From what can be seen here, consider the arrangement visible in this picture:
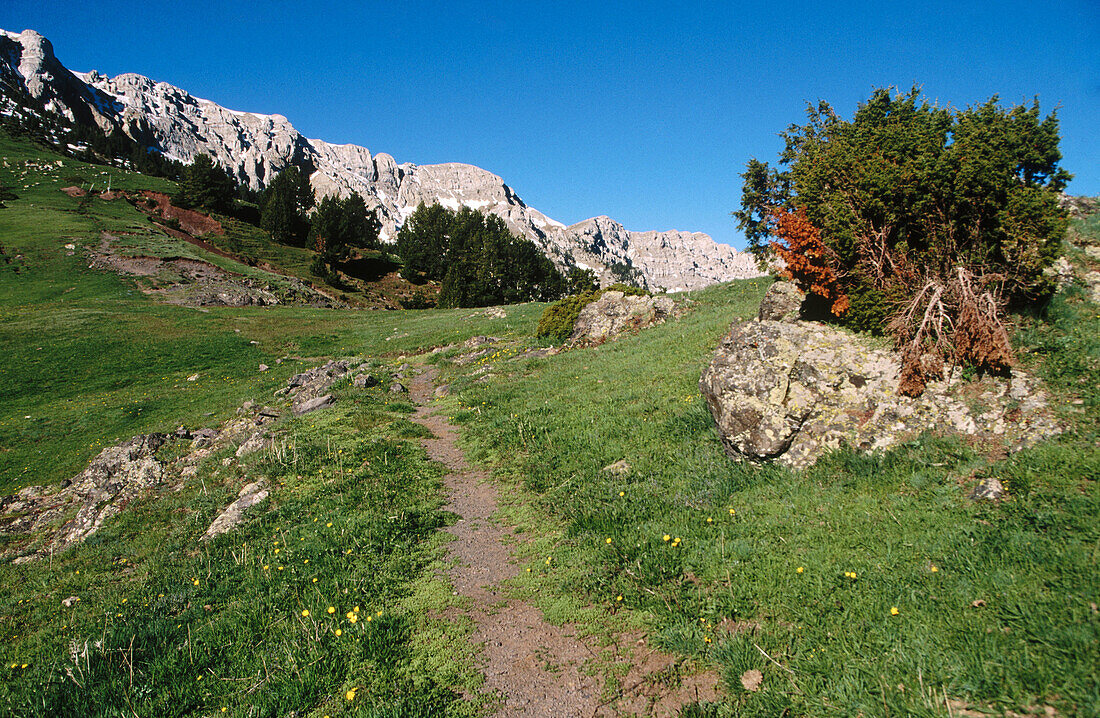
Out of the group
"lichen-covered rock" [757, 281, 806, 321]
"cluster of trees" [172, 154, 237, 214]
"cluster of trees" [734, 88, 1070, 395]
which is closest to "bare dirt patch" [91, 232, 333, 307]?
"cluster of trees" [172, 154, 237, 214]

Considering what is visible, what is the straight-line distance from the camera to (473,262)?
234ft

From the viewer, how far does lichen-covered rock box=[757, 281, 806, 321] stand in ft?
37.6

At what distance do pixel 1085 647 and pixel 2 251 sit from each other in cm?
7915

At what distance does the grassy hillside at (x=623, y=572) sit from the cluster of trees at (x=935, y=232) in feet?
3.17

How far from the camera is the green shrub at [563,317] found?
83.9ft

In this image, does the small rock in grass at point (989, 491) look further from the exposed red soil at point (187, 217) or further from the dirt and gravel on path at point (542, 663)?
the exposed red soil at point (187, 217)

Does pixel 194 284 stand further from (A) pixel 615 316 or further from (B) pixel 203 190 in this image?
(A) pixel 615 316

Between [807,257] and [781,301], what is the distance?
1.97 metres

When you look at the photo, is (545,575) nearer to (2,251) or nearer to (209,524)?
(209,524)

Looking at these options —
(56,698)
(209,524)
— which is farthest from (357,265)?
(56,698)

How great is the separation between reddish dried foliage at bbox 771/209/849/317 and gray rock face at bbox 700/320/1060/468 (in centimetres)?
77

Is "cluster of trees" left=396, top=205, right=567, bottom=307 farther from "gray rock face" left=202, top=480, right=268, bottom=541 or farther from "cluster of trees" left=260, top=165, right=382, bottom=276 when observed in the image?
"gray rock face" left=202, top=480, right=268, bottom=541

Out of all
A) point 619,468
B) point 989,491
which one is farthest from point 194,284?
point 989,491

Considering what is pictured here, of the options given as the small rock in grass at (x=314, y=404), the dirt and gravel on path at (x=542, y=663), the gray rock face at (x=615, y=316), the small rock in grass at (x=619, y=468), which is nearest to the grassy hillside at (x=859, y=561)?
the small rock in grass at (x=619, y=468)
